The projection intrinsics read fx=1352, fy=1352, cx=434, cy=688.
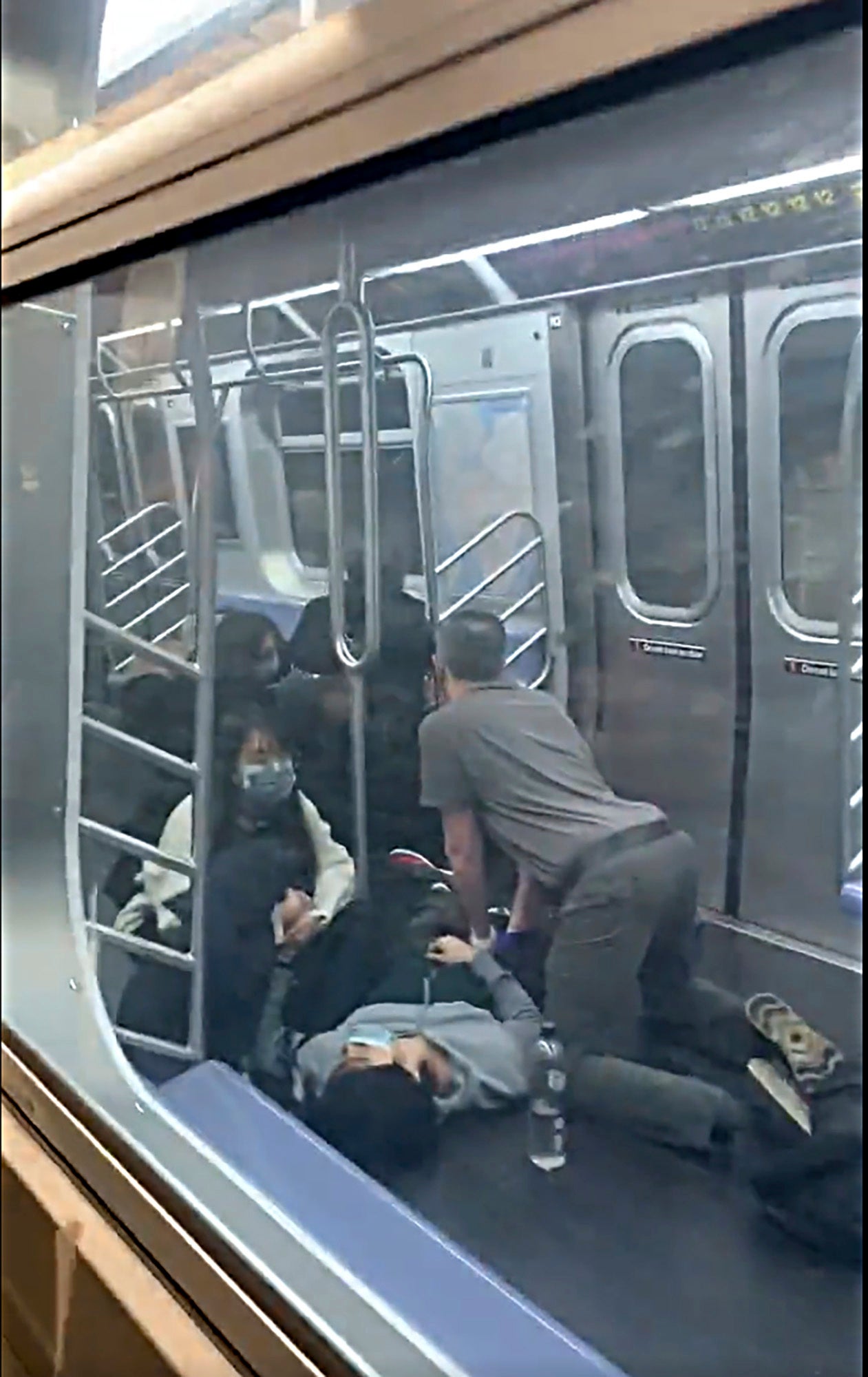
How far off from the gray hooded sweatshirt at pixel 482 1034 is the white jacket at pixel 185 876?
0.11 metres

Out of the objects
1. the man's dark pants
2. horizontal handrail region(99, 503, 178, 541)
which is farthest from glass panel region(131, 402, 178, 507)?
the man's dark pants

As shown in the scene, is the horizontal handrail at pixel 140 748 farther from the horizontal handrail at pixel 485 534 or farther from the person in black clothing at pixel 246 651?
the horizontal handrail at pixel 485 534

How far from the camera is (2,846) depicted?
6.64 feet

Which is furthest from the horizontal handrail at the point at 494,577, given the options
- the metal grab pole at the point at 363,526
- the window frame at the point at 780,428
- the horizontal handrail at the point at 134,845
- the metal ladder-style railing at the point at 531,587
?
the horizontal handrail at the point at 134,845

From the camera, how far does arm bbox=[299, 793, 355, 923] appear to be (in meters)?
1.24

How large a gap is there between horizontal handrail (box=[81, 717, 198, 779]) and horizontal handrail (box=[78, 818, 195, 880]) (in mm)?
103

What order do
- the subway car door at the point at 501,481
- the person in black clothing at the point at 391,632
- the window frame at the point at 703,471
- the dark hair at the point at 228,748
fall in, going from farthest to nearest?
the dark hair at the point at 228,748 < the person in black clothing at the point at 391,632 < the subway car door at the point at 501,481 < the window frame at the point at 703,471

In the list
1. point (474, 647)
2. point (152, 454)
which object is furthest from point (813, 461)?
point (152, 454)

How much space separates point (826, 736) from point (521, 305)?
0.40 metres

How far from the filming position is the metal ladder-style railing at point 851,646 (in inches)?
30.1

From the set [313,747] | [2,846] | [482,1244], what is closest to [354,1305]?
[482,1244]

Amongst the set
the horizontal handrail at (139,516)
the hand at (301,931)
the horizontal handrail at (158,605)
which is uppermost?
the horizontal handrail at (139,516)

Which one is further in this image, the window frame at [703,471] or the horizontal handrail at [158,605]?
the horizontal handrail at [158,605]

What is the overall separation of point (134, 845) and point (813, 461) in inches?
44.5
